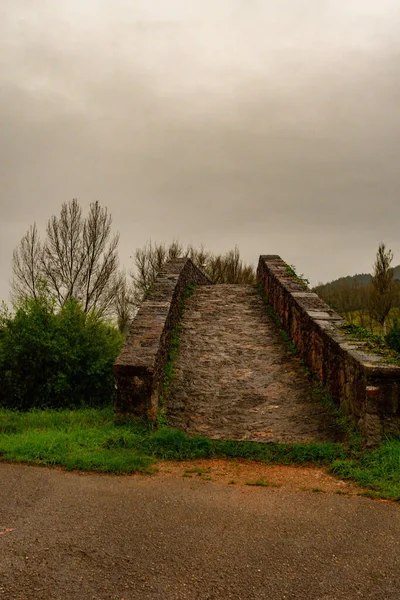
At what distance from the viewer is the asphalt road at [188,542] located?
2504mm

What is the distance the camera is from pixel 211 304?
420 inches

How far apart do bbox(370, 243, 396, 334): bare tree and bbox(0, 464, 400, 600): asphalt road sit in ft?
79.6

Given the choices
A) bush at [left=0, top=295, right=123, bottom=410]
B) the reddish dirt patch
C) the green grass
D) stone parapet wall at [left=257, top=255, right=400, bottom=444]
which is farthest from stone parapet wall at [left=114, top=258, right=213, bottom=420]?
stone parapet wall at [left=257, top=255, right=400, bottom=444]

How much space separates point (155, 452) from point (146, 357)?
1374 millimetres

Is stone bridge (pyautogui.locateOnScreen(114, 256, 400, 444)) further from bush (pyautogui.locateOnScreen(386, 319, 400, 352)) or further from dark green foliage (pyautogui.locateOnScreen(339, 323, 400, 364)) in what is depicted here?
bush (pyautogui.locateOnScreen(386, 319, 400, 352))

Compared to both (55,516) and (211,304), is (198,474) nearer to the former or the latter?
(55,516)

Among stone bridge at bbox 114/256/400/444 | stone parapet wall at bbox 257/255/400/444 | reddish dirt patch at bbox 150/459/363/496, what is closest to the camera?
reddish dirt patch at bbox 150/459/363/496

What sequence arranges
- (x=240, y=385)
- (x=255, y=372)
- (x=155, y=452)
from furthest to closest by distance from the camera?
1. (x=255, y=372)
2. (x=240, y=385)
3. (x=155, y=452)

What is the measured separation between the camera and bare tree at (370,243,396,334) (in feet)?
85.6

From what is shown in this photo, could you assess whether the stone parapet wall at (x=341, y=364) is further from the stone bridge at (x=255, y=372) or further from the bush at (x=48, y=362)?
the bush at (x=48, y=362)

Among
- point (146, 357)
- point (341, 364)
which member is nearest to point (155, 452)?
point (146, 357)

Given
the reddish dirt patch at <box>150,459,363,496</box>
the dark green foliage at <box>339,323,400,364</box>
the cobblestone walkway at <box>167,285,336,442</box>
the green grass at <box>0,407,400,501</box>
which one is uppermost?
the dark green foliage at <box>339,323,400,364</box>

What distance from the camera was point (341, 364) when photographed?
18.5 ft

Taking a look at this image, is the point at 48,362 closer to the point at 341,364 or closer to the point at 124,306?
the point at 341,364
